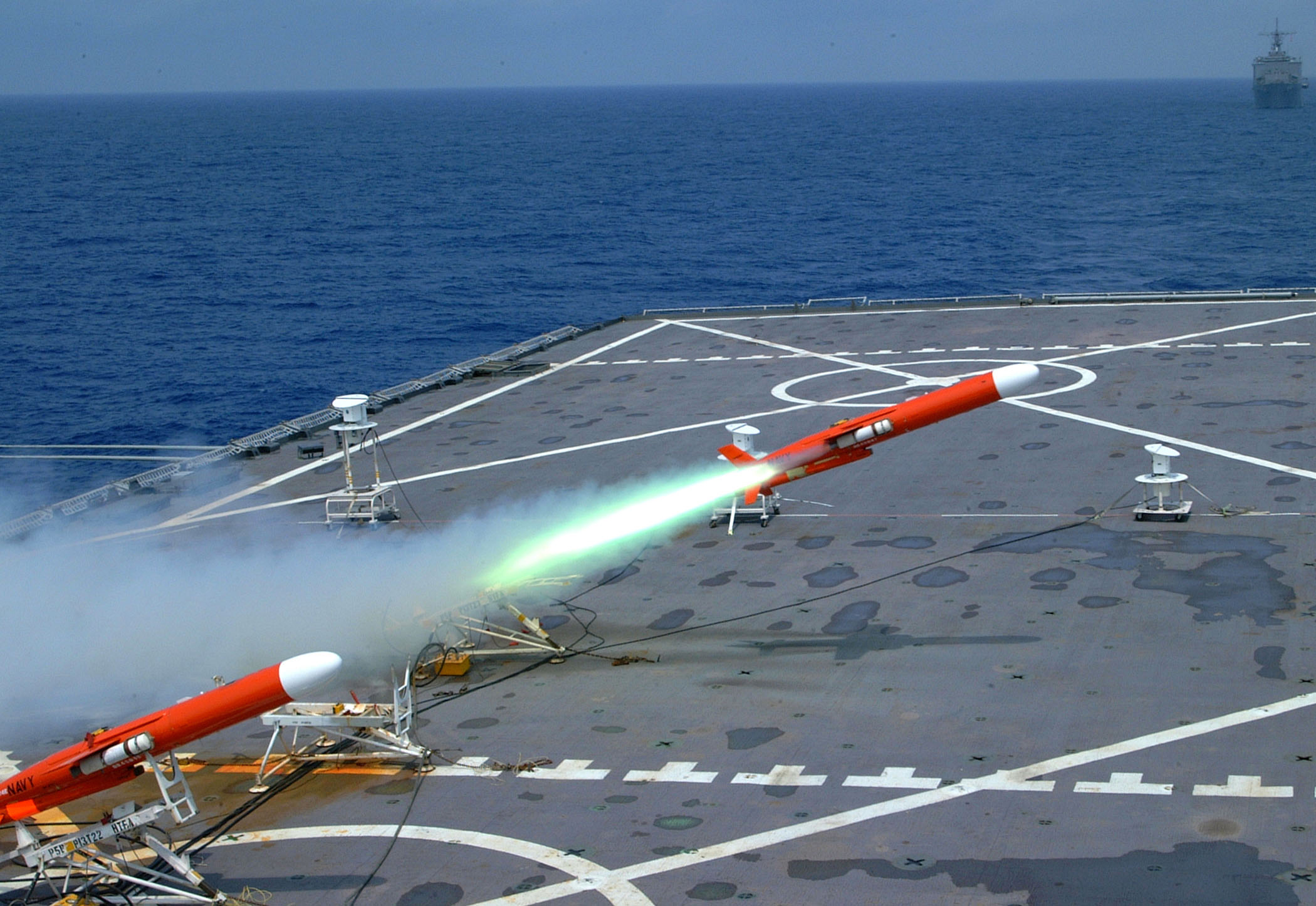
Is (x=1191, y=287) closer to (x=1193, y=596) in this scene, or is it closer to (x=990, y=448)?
(x=990, y=448)

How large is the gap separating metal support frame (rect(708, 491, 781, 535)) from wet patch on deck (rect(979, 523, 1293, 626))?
225 inches

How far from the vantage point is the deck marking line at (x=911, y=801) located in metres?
18.5

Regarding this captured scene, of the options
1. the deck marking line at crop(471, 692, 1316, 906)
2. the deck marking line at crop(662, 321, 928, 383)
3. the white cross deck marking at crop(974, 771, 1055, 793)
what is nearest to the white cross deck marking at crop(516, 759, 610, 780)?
the deck marking line at crop(471, 692, 1316, 906)

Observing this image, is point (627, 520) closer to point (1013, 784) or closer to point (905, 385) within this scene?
point (905, 385)

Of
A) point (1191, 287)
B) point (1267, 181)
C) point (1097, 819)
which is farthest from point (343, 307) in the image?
point (1267, 181)

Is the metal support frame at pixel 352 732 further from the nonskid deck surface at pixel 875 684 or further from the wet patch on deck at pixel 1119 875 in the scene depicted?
the wet patch on deck at pixel 1119 875

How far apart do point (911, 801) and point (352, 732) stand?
394 inches

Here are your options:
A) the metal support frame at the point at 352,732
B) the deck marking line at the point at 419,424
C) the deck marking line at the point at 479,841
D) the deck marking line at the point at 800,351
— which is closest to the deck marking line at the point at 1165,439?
the deck marking line at the point at 800,351

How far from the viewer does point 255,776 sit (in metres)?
22.7

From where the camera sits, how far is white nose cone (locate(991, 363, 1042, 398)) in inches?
1083

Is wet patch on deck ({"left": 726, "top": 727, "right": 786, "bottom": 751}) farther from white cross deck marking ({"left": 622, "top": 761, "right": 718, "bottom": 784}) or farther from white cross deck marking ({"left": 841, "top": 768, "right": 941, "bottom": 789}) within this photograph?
white cross deck marking ({"left": 841, "top": 768, "right": 941, "bottom": 789})

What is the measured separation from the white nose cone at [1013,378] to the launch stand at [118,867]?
17.6m

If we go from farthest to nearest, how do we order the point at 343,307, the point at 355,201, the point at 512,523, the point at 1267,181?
1. the point at 355,201
2. the point at 1267,181
3. the point at 343,307
4. the point at 512,523

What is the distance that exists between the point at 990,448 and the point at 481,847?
24.3m
